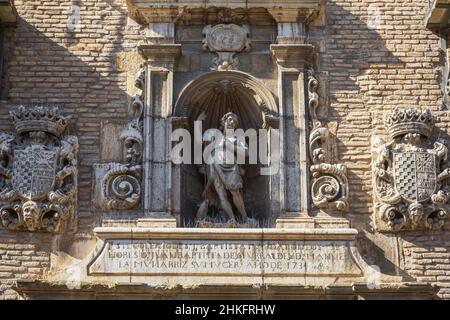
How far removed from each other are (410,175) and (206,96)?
258 cm

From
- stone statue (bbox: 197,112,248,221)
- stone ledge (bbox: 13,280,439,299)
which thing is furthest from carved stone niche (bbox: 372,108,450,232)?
stone statue (bbox: 197,112,248,221)

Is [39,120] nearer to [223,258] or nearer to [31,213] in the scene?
[31,213]

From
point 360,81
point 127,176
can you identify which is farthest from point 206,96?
point 360,81

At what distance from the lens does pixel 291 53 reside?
1394cm

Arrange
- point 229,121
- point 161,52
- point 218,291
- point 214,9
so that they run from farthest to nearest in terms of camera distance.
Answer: point 214,9 < point 161,52 < point 229,121 < point 218,291

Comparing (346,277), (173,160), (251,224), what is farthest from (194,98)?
(346,277)

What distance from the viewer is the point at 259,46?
14.1 m

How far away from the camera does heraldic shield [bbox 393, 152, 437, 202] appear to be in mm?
13242

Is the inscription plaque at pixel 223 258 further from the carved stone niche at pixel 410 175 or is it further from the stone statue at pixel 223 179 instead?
the carved stone niche at pixel 410 175

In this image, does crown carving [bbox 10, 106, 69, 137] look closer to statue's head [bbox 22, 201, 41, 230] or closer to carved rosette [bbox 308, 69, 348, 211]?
statue's head [bbox 22, 201, 41, 230]

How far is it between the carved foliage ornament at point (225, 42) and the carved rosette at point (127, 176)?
1110 millimetres
